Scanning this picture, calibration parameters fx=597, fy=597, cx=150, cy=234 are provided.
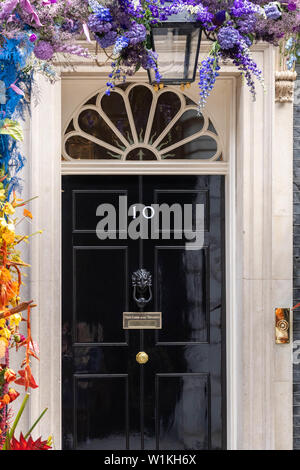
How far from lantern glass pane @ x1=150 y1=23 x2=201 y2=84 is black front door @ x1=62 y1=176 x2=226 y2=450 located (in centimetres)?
213

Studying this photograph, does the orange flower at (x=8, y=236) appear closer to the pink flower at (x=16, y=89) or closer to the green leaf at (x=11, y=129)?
the green leaf at (x=11, y=129)

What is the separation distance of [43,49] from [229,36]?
0.85 m

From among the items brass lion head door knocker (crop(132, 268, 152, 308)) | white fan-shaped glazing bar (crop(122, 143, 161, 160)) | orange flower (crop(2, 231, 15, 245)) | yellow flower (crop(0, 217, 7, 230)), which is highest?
white fan-shaped glazing bar (crop(122, 143, 161, 160))

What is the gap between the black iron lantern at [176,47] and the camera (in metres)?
2.76

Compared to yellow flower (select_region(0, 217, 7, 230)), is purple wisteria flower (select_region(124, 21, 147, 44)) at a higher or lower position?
higher

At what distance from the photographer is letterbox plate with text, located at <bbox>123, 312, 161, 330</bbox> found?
195 inches

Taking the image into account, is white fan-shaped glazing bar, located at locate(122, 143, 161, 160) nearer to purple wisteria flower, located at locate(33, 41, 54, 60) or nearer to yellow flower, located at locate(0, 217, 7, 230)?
purple wisteria flower, located at locate(33, 41, 54, 60)

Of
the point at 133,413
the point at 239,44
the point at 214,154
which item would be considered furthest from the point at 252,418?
the point at 239,44

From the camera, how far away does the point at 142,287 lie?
4.95m

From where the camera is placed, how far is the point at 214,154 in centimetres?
504

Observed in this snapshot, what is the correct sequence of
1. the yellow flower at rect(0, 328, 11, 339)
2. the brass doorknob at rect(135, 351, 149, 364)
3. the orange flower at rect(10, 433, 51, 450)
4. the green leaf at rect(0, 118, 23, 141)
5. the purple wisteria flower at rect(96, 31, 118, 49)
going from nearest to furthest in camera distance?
the orange flower at rect(10, 433, 51, 450) < the yellow flower at rect(0, 328, 11, 339) < the green leaf at rect(0, 118, 23, 141) < the purple wisteria flower at rect(96, 31, 118, 49) < the brass doorknob at rect(135, 351, 149, 364)

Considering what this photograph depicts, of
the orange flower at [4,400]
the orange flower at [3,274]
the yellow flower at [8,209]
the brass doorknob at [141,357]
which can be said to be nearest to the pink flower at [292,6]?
the yellow flower at [8,209]

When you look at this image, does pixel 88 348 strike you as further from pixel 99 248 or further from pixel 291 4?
pixel 291 4

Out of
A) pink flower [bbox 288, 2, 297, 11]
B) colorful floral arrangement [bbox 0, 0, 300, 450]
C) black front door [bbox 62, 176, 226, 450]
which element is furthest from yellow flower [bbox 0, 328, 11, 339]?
black front door [bbox 62, 176, 226, 450]
